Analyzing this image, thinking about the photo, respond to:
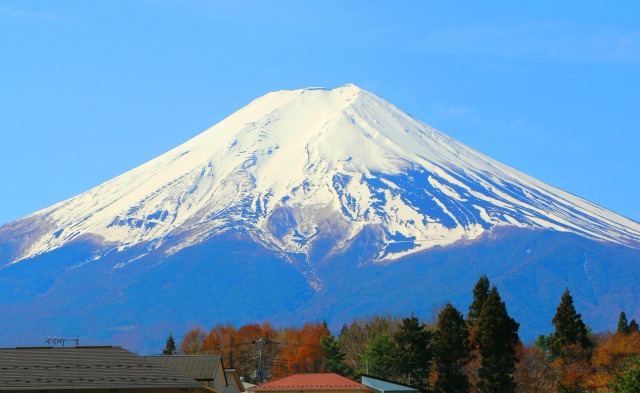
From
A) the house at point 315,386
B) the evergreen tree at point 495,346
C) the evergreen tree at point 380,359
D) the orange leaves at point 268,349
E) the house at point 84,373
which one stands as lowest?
the house at point 84,373

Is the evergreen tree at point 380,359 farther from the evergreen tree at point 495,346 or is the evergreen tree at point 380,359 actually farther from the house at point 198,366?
the house at point 198,366

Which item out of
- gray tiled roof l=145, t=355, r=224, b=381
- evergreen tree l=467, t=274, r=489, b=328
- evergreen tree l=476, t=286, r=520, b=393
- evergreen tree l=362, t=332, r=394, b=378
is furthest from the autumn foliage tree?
gray tiled roof l=145, t=355, r=224, b=381

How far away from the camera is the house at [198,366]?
45156 millimetres

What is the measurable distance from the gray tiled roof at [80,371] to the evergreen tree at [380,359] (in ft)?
118

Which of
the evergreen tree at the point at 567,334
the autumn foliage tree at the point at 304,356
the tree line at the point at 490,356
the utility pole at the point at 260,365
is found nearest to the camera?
the tree line at the point at 490,356

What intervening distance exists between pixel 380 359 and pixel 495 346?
528 inches

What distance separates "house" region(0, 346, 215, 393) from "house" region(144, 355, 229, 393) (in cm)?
582

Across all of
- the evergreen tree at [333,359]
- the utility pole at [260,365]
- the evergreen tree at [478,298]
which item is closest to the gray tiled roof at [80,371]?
the utility pole at [260,365]

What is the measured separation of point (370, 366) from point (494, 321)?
47.7 ft

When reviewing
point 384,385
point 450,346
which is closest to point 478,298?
point 450,346

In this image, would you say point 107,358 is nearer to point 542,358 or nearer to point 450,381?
point 450,381

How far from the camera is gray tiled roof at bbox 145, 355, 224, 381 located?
148ft

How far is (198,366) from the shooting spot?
4609 centimetres

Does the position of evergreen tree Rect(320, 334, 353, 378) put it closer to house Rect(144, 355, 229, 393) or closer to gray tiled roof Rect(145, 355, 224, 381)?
house Rect(144, 355, 229, 393)
